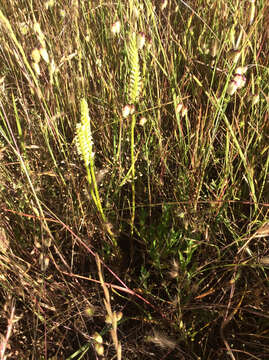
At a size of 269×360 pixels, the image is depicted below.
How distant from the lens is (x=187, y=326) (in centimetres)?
90

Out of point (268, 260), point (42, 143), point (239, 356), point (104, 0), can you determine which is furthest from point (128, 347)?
point (104, 0)

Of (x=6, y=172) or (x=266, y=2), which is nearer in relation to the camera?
(x=6, y=172)

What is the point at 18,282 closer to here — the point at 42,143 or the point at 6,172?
the point at 6,172

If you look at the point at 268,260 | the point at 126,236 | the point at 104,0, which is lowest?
the point at 126,236

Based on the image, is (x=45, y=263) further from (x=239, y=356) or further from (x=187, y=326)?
(x=239, y=356)

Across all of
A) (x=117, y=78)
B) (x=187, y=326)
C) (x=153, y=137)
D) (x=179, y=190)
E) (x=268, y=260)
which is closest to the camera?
(x=268, y=260)

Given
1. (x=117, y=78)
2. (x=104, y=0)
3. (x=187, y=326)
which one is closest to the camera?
(x=187, y=326)

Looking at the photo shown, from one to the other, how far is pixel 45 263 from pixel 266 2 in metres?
1.34

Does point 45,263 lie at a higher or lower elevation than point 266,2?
lower

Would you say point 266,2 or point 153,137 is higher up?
point 266,2

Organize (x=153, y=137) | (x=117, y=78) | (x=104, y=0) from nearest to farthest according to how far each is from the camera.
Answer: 1. (x=153, y=137)
2. (x=117, y=78)
3. (x=104, y=0)

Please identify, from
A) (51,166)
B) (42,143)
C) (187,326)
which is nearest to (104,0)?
(42,143)

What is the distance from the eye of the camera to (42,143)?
1.17 meters

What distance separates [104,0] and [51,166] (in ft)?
3.26
